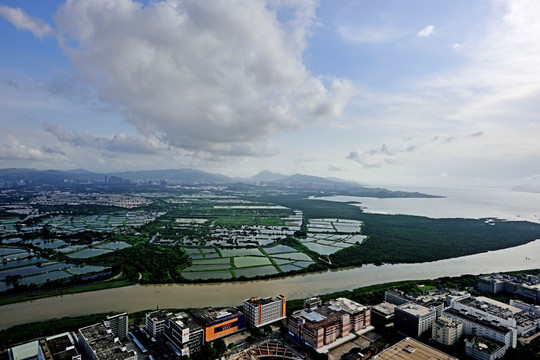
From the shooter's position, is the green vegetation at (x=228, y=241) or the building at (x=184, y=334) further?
the green vegetation at (x=228, y=241)

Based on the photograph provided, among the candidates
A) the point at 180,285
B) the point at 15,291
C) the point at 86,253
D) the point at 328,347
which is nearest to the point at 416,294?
the point at 328,347

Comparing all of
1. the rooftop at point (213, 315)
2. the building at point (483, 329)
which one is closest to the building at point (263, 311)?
the rooftop at point (213, 315)

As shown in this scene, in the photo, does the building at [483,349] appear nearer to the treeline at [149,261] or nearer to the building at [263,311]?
the building at [263,311]

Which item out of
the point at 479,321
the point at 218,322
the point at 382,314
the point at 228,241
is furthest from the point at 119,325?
→ the point at 228,241

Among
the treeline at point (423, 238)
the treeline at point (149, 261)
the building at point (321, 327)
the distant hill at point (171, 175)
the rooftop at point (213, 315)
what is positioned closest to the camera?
the building at point (321, 327)

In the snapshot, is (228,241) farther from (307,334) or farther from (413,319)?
(413,319)

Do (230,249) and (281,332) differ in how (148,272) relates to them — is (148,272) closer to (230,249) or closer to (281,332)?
(230,249)

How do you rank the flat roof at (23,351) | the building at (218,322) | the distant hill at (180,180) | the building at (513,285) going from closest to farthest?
the flat roof at (23,351) → the building at (218,322) → the building at (513,285) → the distant hill at (180,180)

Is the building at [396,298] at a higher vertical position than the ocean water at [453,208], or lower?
lower
